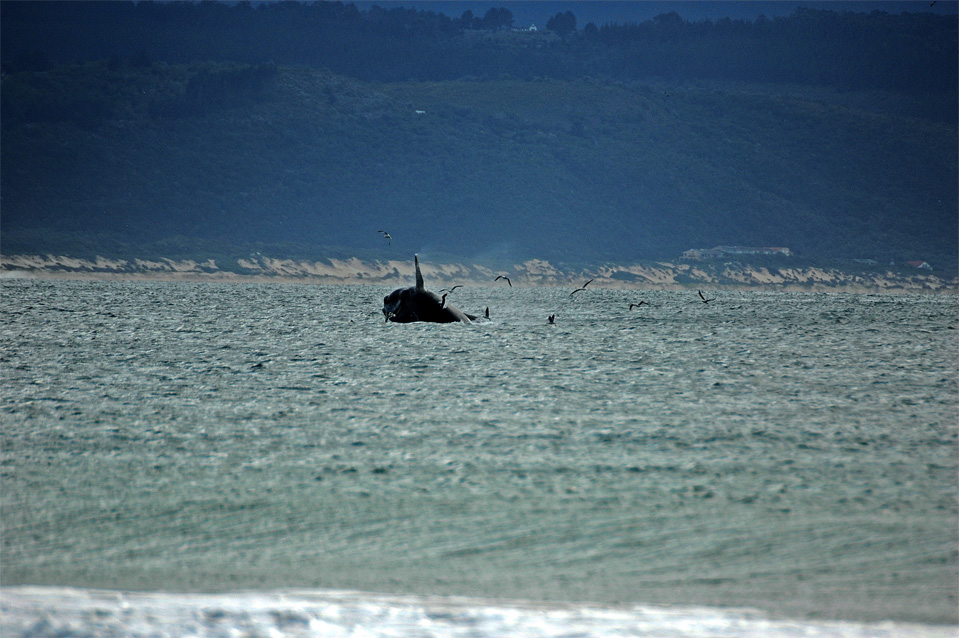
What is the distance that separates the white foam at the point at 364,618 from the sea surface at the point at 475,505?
3 cm

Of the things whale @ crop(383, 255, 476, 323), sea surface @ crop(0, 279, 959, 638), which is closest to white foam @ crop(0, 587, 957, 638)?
sea surface @ crop(0, 279, 959, 638)

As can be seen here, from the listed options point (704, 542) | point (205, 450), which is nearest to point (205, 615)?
point (704, 542)

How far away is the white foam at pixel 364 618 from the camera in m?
6.82

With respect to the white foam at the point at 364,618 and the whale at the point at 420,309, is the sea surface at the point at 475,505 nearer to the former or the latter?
the white foam at the point at 364,618

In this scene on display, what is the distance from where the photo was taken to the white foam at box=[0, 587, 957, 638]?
682cm

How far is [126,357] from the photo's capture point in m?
26.0

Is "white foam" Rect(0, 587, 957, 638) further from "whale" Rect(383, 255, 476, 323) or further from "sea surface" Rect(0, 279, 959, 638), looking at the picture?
"whale" Rect(383, 255, 476, 323)

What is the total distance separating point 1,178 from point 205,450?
21071 cm

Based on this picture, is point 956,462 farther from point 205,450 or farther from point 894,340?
point 894,340

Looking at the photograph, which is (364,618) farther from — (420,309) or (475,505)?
(420,309)

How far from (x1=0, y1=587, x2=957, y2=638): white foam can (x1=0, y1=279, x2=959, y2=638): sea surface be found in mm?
27

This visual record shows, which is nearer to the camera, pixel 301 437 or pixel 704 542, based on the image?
pixel 704 542

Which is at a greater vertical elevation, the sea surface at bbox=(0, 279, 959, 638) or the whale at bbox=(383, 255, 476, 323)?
the sea surface at bbox=(0, 279, 959, 638)

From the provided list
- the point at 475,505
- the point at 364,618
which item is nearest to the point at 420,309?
the point at 475,505
